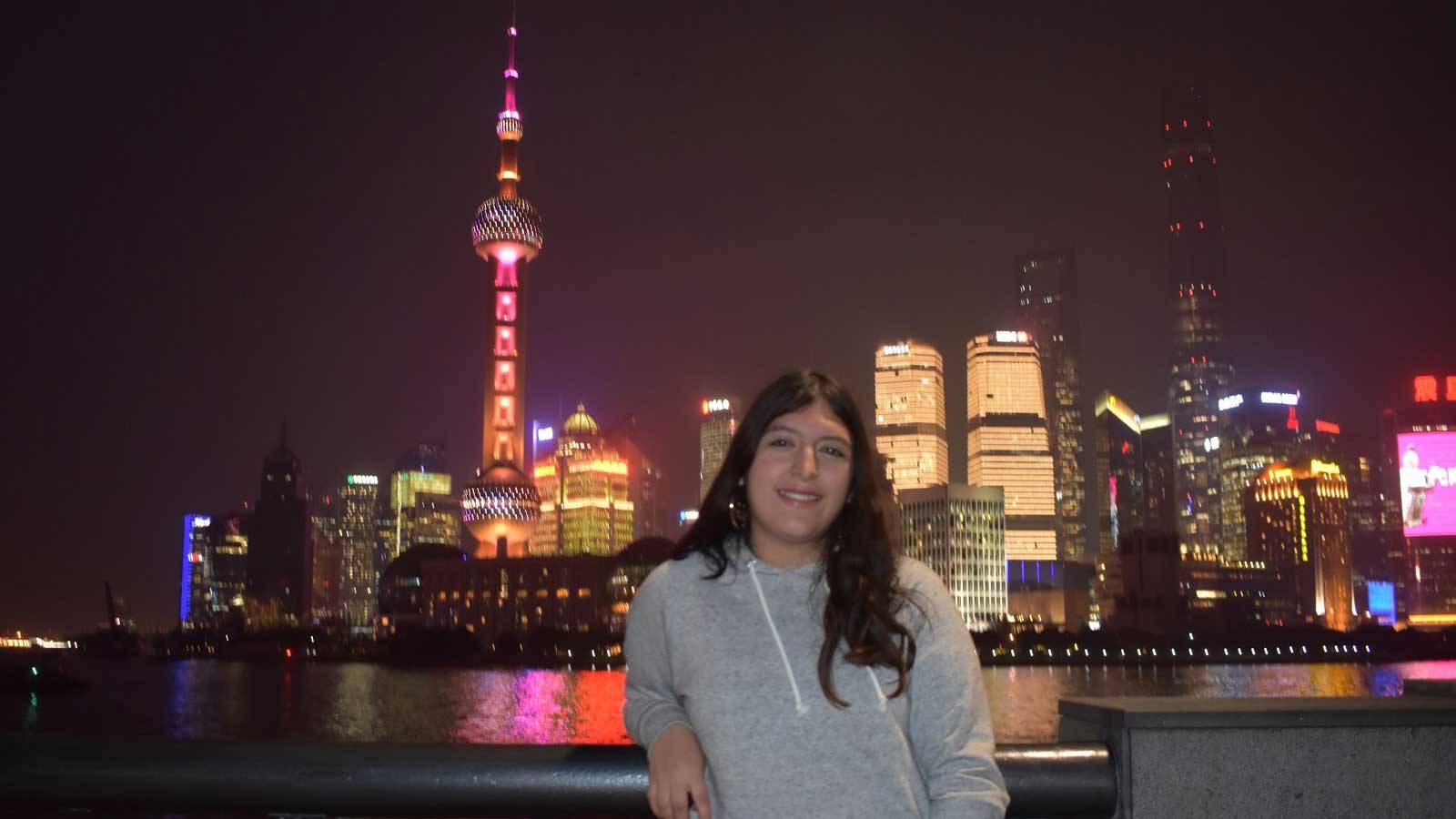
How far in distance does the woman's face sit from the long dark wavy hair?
0.04 metres

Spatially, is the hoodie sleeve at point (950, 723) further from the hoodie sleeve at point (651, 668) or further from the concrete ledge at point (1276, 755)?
the concrete ledge at point (1276, 755)

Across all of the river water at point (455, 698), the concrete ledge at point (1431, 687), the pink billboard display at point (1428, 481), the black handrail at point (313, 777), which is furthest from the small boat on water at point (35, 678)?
the pink billboard display at point (1428, 481)

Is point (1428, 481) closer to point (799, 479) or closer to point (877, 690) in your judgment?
point (799, 479)

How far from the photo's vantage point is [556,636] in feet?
603


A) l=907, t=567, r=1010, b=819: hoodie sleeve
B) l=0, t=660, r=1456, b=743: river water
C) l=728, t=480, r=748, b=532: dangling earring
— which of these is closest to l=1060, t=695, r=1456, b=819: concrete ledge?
l=907, t=567, r=1010, b=819: hoodie sleeve

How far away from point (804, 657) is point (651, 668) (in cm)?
57

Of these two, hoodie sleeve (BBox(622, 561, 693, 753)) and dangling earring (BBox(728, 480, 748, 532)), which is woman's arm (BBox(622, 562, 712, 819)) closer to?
hoodie sleeve (BBox(622, 561, 693, 753))

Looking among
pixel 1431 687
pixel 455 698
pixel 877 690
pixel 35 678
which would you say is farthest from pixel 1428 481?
pixel 877 690

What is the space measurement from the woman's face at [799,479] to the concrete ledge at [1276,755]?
1911 millimetres

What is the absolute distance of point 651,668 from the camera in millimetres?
4418

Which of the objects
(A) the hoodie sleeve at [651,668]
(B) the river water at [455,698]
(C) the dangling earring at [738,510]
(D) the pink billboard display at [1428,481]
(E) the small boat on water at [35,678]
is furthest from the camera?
(D) the pink billboard display at [1428,481]

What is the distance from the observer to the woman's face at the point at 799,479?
4.47 m

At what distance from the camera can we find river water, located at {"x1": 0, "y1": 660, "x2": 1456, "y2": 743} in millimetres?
76562

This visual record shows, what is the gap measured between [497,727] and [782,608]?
7568cm
